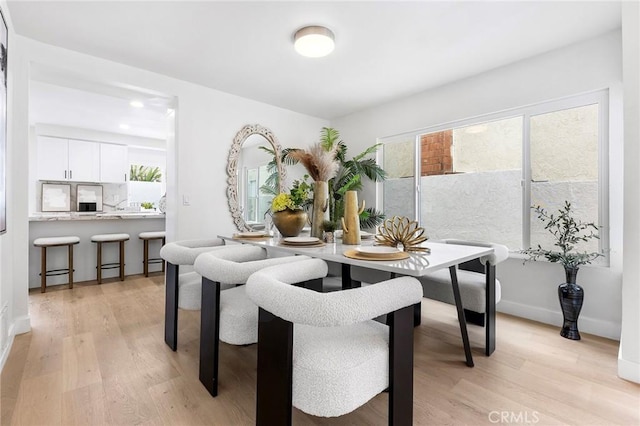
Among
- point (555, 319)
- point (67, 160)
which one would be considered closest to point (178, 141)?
point (67, 160)

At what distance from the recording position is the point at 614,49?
2.26 meters

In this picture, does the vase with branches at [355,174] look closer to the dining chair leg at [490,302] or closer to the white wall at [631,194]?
the dining chair leg at [490,302]

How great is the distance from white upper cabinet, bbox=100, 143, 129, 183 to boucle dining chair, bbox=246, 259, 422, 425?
18.9 feet

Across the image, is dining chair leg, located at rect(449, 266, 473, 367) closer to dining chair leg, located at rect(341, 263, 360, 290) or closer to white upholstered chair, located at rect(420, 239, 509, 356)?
white upholstered chair, located at rect(420, 239, 509, 356)

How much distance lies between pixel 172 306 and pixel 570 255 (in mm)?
3019

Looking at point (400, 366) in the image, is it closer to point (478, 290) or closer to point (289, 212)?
point (478, 290)

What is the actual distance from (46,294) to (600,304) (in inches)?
215

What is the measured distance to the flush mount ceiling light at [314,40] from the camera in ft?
7.17

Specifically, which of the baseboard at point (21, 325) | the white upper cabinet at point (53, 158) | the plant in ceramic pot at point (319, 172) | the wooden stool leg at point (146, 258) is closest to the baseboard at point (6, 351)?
the baseboard at point (21, 325)

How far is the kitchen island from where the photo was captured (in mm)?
3639

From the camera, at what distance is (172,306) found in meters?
2.00

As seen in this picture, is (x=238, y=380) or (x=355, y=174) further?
(x=355, y=174)

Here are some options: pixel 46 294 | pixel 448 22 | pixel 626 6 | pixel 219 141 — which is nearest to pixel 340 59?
pixel 448 22

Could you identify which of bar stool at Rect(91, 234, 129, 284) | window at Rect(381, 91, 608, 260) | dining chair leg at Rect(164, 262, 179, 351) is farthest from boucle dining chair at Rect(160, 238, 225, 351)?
window at Rect(381, 91, 608, 260)
